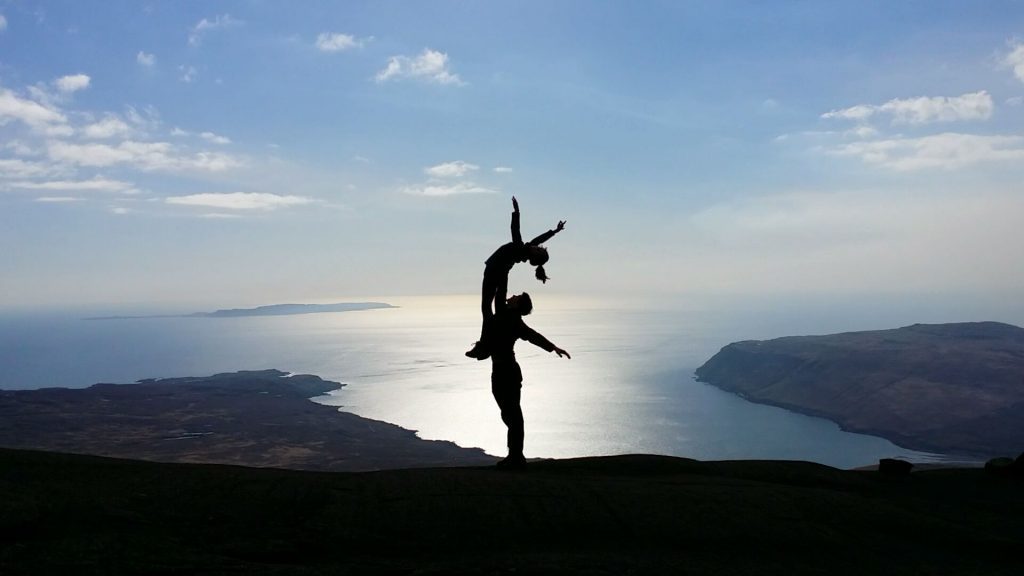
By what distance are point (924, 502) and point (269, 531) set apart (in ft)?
38.7

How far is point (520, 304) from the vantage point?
47.4 feet

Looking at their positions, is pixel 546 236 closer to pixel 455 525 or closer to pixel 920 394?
pixel 455 525

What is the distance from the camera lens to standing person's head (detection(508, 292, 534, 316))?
14380 mm

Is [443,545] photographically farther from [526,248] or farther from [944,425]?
[944,425]

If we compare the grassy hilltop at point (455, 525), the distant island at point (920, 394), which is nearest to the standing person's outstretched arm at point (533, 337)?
the grassy hilltop at point (455, 525)

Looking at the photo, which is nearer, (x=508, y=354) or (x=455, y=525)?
(x=455, y=525)

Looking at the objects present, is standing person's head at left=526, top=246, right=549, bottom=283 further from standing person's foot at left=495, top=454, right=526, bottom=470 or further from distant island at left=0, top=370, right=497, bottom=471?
distant island at left=0, top=370, right=497, bottom=471

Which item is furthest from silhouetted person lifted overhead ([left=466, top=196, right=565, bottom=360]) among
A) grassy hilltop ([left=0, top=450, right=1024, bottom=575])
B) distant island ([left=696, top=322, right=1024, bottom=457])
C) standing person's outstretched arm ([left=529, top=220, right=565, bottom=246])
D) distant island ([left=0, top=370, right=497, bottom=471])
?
distant island ([left=696, top=322, right=1024, bottom=457])

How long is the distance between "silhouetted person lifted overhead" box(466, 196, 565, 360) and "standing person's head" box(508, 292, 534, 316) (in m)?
0.23

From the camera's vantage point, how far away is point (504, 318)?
46.9 ft

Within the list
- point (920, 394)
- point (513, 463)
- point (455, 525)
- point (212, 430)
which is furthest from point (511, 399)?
point (920, 394)

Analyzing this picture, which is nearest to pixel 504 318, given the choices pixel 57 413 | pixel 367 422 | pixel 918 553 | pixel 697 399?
pixel 918 553

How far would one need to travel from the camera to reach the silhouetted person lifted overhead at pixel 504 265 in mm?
14070

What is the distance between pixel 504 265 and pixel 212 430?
13418 cm
